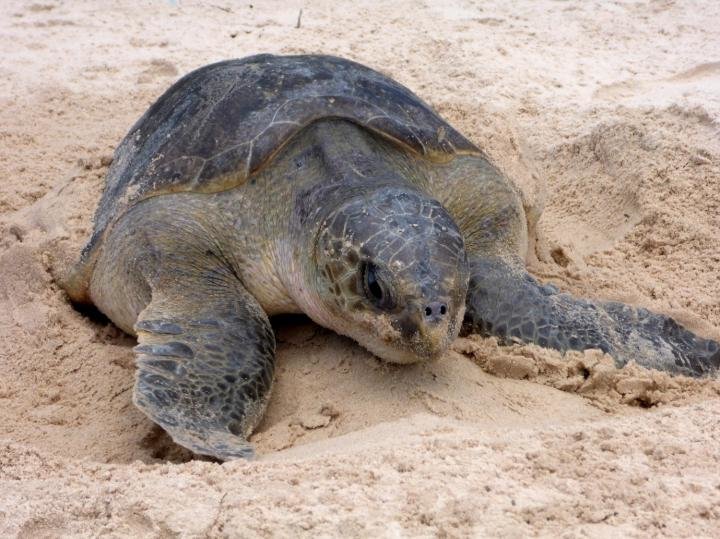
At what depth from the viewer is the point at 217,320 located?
2949mm

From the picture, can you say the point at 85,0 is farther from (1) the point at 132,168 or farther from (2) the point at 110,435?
(2) the point at 110,435

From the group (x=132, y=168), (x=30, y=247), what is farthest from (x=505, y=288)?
(x=30, y=247)

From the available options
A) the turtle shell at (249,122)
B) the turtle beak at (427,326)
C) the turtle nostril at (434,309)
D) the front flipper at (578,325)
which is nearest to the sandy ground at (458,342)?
the front flipper at (578,325)

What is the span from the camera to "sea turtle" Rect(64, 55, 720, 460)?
264 cm

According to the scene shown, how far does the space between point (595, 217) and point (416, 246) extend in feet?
7.06

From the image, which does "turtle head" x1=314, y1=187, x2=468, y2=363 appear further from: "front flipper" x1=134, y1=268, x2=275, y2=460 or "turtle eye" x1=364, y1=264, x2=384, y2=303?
"front flipper" x1=134, y1=268, x2=275, y2=460

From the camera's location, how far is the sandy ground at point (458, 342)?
1.90m

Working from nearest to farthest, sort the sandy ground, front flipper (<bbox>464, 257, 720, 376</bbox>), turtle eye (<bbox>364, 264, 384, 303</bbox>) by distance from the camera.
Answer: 1. the sandy ground
2. turtle eye (<bbox>364, 264, 384, 303</bbox>)
3. front flipper (<bbox>464, 257, 720, 376</bbox>)

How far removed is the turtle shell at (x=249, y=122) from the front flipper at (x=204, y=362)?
0.50m

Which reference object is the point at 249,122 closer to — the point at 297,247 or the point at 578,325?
the point at 297,247

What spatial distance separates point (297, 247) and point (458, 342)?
0.70 m

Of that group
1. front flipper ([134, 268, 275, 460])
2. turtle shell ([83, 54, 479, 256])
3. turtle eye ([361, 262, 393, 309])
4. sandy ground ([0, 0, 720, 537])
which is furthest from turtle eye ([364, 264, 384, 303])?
turtle shell ([83, 54, 479, 256])

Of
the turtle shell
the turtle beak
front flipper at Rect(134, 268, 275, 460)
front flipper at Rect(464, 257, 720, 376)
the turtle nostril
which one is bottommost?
front flipper at Rect(134, 268, 275, 460)

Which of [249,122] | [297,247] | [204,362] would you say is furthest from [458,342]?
[249,122]
